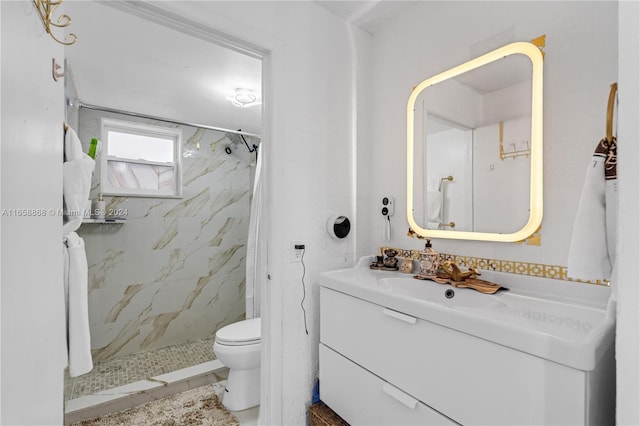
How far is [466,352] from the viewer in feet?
3.20

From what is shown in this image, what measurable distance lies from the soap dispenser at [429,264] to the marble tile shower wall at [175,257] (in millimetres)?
2324

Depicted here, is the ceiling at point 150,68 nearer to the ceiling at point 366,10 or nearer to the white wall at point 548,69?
the ceiling at point 366,10

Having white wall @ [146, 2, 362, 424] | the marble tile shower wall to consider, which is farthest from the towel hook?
the marble tile shower wall

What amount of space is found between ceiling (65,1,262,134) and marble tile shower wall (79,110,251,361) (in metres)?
0.40

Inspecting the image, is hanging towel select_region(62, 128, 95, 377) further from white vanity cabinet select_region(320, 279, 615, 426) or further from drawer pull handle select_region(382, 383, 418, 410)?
drawer pull handle select_region(382, 383, 418, 410)

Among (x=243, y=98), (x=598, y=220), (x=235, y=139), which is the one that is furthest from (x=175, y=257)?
(x=598, y=220)

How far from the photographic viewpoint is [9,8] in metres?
0.52

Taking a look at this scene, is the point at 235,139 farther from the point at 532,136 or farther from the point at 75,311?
the point at 532,136

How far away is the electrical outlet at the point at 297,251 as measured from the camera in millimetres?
1648

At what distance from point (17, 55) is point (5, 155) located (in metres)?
0.22

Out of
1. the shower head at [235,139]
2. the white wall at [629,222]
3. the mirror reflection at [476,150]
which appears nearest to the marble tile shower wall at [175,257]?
the shower head at [235,139]

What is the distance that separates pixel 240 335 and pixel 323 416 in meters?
0.76

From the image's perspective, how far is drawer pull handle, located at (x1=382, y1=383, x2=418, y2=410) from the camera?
Result: 1.12 meters

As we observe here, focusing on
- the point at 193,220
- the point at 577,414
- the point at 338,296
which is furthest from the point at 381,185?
the point at 193,220
